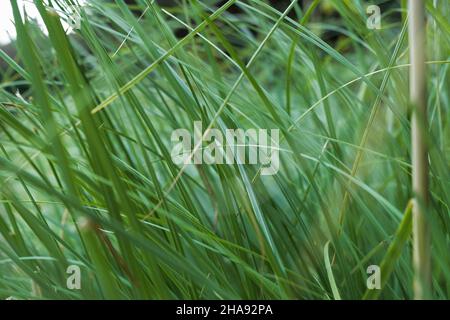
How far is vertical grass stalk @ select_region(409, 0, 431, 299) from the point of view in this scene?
0.31 m

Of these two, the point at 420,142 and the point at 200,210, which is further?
the point at 200,210

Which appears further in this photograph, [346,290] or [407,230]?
[346,290]

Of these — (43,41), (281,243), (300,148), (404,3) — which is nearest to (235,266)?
(281,243)

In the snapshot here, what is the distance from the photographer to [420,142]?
310 millimetres

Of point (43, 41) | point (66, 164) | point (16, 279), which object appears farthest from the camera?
point (43, 41)

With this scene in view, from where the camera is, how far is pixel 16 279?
58cm

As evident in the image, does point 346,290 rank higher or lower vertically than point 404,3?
lower

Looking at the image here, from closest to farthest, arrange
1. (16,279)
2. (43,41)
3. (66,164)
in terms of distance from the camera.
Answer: (66,164), (16,279), (43,41)

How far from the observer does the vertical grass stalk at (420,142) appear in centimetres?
31

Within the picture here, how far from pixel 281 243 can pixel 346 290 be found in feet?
0.22

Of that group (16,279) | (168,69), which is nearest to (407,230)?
(168,69)

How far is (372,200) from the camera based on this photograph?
584 mm

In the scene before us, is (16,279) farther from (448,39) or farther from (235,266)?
(448,39)
